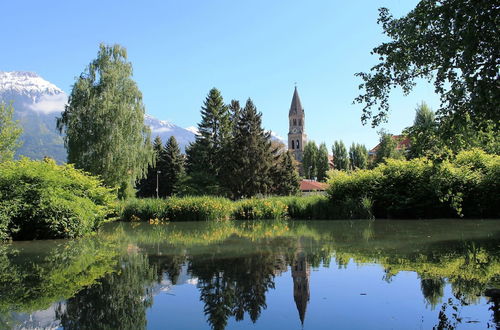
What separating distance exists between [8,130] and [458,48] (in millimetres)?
28824

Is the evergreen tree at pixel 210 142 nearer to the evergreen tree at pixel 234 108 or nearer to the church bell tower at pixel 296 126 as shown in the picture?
the evergreen tree at pixel 234 108

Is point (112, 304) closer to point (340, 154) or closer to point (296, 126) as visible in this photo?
point (340, 154)

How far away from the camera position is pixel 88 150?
31.8 meters

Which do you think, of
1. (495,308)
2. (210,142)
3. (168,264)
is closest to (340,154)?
(210,142)

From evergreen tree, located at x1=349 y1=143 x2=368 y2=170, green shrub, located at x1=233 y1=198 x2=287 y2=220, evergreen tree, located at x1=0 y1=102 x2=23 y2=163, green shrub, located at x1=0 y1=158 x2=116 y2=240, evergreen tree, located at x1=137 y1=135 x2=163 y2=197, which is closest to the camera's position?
green shrub, located at x1=0 y1=158 x2=116 y2=240

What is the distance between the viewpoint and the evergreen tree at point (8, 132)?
2645 cm

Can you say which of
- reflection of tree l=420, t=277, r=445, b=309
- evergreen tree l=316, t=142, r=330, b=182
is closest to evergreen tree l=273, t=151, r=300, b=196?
evergreen tree l=316, t=142, r=330, b=182

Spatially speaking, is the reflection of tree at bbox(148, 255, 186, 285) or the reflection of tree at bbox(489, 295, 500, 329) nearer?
the reflection of tree at bbox(489, 295, 500, 329)

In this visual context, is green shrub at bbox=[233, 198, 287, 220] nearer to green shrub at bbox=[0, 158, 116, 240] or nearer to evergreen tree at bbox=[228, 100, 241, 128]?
A: green shrub at bbox=[0, 158, 116, 240]

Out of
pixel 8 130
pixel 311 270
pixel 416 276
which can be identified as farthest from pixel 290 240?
pixel 8 130

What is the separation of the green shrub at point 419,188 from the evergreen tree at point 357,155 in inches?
2478

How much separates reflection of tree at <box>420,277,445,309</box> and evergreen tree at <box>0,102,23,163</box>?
26.5 metres

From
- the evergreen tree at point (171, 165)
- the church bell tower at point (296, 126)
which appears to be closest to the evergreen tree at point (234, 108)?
the evergreen tree at point (171, 165)

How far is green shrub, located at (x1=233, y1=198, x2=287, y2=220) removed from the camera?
73.2 ft
